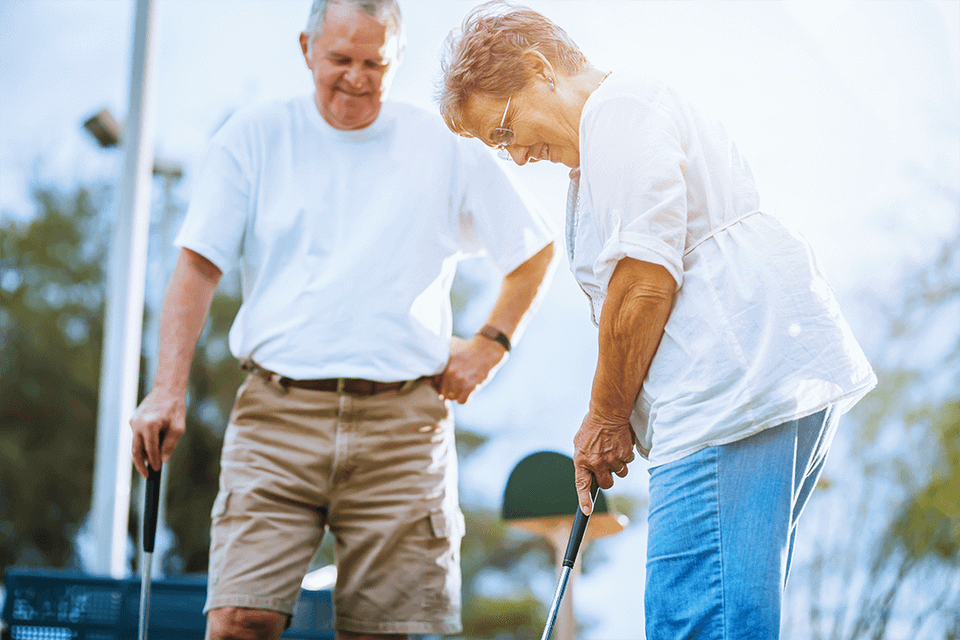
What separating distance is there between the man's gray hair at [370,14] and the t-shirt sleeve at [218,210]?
0.93 ft

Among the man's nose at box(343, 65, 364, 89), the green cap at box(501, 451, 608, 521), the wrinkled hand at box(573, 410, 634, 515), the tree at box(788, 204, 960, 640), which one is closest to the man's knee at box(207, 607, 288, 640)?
the wrinkled hand at box(573, 410, 634, 515)

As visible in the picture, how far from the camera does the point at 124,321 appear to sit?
310 centimetres

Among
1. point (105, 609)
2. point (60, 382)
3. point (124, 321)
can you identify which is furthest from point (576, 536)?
point (60, 382)

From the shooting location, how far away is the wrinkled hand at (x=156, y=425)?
1528 mm

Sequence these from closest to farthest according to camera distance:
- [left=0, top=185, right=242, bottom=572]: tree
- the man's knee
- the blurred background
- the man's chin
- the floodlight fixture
→ the man's knee
the man's chin
the blurred background
the floodlight fixture
[left=0, top=185, right=242, bottom=572]: tree

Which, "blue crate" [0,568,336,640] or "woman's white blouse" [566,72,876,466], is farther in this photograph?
"blue crate" [0,568,336,640]

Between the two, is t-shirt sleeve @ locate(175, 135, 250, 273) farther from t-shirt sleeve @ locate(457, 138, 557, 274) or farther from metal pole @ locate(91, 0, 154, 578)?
metal pole @ locate(91, 0, 154, 578)

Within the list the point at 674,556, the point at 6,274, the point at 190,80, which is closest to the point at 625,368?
the point at 674,556

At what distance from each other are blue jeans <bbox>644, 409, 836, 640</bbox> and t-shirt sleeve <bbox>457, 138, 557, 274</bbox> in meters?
0.85

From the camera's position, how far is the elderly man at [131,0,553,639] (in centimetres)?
154

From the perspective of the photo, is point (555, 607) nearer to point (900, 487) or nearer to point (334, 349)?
point (334, 349)

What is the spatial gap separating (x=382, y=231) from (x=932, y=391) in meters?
4.50

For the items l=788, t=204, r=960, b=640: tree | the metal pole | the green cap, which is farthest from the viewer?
l=788, t=204, r=960, b=640: tree

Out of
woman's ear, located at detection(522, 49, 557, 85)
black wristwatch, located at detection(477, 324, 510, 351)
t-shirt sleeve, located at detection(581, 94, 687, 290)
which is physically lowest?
black wristwatch, located at detection(477, 324, 510, 351)
